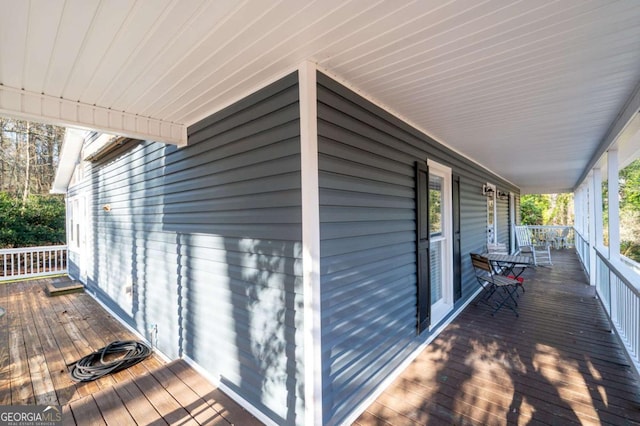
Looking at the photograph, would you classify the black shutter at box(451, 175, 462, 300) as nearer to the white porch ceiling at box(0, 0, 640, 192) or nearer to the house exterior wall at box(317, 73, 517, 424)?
the house exterior wall at box(317, 73, 517, 424)

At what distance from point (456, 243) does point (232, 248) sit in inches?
131

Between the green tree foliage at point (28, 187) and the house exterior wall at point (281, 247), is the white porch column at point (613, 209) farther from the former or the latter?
the green tree foliage at point (28, 187)

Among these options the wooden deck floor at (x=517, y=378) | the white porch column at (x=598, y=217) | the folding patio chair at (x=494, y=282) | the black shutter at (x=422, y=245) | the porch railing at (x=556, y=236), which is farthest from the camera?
the porch railing at (x=556, y=236)

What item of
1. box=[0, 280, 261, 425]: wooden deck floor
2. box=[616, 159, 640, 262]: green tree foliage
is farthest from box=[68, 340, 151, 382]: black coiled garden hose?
box=[616, 159, 640, 262]: green tree foliage

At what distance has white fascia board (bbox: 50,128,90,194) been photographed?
6.43 metres

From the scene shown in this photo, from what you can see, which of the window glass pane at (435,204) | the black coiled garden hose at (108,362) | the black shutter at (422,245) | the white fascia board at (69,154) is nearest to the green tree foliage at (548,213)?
the window glass pane at (435,204)

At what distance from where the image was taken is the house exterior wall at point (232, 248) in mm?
1898

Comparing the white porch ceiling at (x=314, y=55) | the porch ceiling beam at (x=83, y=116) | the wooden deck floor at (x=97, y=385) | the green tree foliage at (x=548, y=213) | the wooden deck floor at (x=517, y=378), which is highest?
the white porch ceiling at (x=314, y=55)

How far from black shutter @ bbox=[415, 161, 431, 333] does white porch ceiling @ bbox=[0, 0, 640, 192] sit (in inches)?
28.0

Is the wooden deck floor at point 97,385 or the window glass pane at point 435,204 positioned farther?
the window glass pane at point 435,204

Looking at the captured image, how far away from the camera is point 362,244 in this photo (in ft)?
7.33

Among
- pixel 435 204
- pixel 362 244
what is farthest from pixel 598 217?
pixel 362 244

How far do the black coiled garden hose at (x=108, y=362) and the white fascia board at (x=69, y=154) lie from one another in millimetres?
4964

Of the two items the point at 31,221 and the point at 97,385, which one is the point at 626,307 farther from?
the point at 31,221
